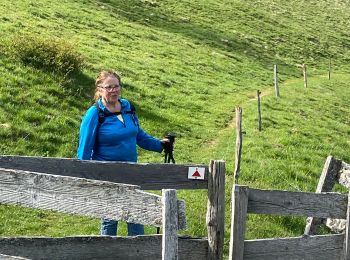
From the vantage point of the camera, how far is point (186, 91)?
81.4ft

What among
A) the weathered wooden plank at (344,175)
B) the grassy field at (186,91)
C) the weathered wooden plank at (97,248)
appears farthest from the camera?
the grassy field at (186,91)

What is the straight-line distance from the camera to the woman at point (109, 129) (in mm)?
7641

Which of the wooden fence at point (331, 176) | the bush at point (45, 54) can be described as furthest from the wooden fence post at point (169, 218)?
A: the bush at point (45, 54)

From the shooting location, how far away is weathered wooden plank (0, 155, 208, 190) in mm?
6871

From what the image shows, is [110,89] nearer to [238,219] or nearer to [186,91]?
[238,219]

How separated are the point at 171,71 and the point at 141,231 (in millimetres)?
20420

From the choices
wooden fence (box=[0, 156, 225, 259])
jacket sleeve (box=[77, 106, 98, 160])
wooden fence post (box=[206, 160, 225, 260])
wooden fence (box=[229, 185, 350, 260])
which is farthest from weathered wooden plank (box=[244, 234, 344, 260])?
jacket sleeve (box=[77, 106, 98, 160])

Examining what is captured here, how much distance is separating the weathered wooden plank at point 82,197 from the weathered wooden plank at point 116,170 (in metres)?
1.56

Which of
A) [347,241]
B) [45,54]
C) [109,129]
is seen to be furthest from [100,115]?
[45,54]

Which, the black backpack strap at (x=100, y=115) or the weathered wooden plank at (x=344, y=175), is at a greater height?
the black backpack strap at (x=100, y=115)

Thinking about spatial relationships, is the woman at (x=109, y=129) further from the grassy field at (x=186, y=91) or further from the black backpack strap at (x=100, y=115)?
the grassy field at (x=186, y=91)

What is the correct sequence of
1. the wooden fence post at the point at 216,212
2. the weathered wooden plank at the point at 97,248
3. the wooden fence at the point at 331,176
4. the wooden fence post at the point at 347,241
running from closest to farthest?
the weathered wooden plank at the point at 97,248 → the wooden fence post at the point at 216,212 → the wooden fence post at the point at 347,241 → the wooden fence at the point at 331,176

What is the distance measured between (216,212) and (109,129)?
6.75 feet

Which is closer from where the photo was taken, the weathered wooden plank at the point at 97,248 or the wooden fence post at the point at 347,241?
the weathered wooden plank at the point at 97,248
